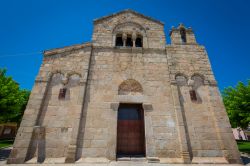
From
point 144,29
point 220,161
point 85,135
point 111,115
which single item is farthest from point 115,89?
→ point 220,161

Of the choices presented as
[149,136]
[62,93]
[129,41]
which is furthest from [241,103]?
[62,93]

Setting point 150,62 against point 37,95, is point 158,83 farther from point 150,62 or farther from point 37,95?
point 37,95

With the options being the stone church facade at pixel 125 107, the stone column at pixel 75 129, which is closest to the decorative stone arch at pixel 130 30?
the stone church facade at pixel 125 107

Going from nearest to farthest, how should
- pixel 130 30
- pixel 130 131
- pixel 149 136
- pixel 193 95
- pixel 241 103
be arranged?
pixel 149 136 → pixel 130 131 → pixel 193 95 → pixel 130 30 → pixel 241 103

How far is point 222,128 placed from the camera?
25.0ft

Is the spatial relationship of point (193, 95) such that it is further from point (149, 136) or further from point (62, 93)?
point (62, 93)

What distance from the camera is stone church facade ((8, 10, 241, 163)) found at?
706cm

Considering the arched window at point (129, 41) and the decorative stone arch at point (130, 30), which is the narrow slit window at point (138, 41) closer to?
the decorative stone arch at point (130, 30)

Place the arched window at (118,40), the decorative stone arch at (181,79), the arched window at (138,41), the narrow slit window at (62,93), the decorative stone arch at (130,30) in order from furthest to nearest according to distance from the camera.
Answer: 1. the arched window at (138,41)
2. the arched window at (118,40)
3. the decorative stone arch at (130,30)
4. the decorative stone arch at (181,79)
5. the narrow slit window at (62,93)

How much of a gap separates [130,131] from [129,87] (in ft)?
8.12

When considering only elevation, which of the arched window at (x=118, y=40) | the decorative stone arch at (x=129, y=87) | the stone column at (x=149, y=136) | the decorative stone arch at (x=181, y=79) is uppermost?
the arched window at (x=118, y=40)

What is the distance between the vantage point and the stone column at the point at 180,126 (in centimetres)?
695

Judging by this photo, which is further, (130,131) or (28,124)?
(130,131)

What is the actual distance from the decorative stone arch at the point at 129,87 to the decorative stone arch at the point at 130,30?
3328mm
